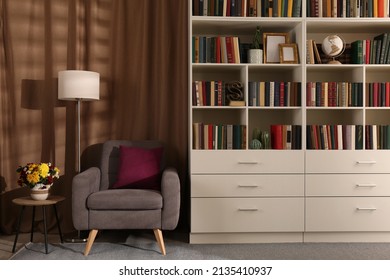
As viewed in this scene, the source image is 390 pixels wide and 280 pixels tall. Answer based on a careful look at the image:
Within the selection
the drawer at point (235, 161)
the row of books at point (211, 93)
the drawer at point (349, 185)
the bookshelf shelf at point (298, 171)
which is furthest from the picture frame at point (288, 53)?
the drawer at point (349, 185)

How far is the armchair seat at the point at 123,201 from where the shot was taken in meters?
3.92

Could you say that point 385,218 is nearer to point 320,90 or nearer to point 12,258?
point 320,90

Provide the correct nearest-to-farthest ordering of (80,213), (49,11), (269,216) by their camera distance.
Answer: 1. (80,213)
2. (269,216)
3. (49,11)

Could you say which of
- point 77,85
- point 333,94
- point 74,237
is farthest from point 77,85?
point 333,94

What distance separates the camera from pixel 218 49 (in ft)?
14.4

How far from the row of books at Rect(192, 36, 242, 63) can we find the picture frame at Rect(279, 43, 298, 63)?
35cm

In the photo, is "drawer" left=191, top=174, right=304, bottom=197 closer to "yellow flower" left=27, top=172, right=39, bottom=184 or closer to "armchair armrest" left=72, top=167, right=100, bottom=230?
"armchair armrest" left=72, top=167, right=100, bottom=230

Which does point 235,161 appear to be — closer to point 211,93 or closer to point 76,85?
point 211,93

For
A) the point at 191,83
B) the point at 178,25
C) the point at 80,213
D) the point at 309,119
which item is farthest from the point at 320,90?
the point at 80,213

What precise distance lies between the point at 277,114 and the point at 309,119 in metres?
0.28

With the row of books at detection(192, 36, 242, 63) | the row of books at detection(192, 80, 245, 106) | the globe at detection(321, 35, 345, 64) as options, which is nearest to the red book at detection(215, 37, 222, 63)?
the row of books at detection(192, 36, 242, 63)

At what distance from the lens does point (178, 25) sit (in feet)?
15.6

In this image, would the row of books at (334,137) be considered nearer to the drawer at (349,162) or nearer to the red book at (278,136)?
the drawer at (349,162)

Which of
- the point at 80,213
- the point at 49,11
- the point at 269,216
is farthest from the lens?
the point at 49,11
